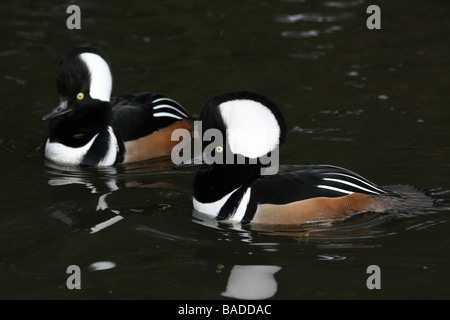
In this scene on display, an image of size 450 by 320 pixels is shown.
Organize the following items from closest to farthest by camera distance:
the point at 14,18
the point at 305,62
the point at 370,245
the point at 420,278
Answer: the point at 420,278
the point at 370,245
the point at 305,62
the point at 14,18

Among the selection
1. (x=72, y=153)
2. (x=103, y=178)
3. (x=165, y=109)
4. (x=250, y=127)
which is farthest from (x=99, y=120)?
(x=250, y=127)

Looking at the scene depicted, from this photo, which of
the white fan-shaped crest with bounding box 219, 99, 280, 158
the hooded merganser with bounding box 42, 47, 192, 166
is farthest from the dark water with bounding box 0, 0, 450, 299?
the white fan-shaped crest with bounding box 219, 99, 280, 158

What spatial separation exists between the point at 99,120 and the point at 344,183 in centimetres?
328

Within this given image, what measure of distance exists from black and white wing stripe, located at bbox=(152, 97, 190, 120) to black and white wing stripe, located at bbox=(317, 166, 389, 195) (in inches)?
122

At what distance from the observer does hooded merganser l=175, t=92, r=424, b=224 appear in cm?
693

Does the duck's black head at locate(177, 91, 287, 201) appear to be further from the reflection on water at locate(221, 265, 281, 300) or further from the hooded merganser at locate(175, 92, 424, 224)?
the reflection on water at locate(221, 265, 281, 300)

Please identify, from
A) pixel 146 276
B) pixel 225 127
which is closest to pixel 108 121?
pixel 225 127

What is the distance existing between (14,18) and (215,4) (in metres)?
3.46

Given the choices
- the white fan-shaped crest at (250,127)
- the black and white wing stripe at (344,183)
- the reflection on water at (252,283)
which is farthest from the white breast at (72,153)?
the reflection on water at (252,283)

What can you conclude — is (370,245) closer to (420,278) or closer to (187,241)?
(420,278)

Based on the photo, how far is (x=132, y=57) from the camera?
1277cm

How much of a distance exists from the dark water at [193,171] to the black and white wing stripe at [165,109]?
0.78 m

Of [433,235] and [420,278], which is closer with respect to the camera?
[420,278]

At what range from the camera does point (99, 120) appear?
9.42 metres
